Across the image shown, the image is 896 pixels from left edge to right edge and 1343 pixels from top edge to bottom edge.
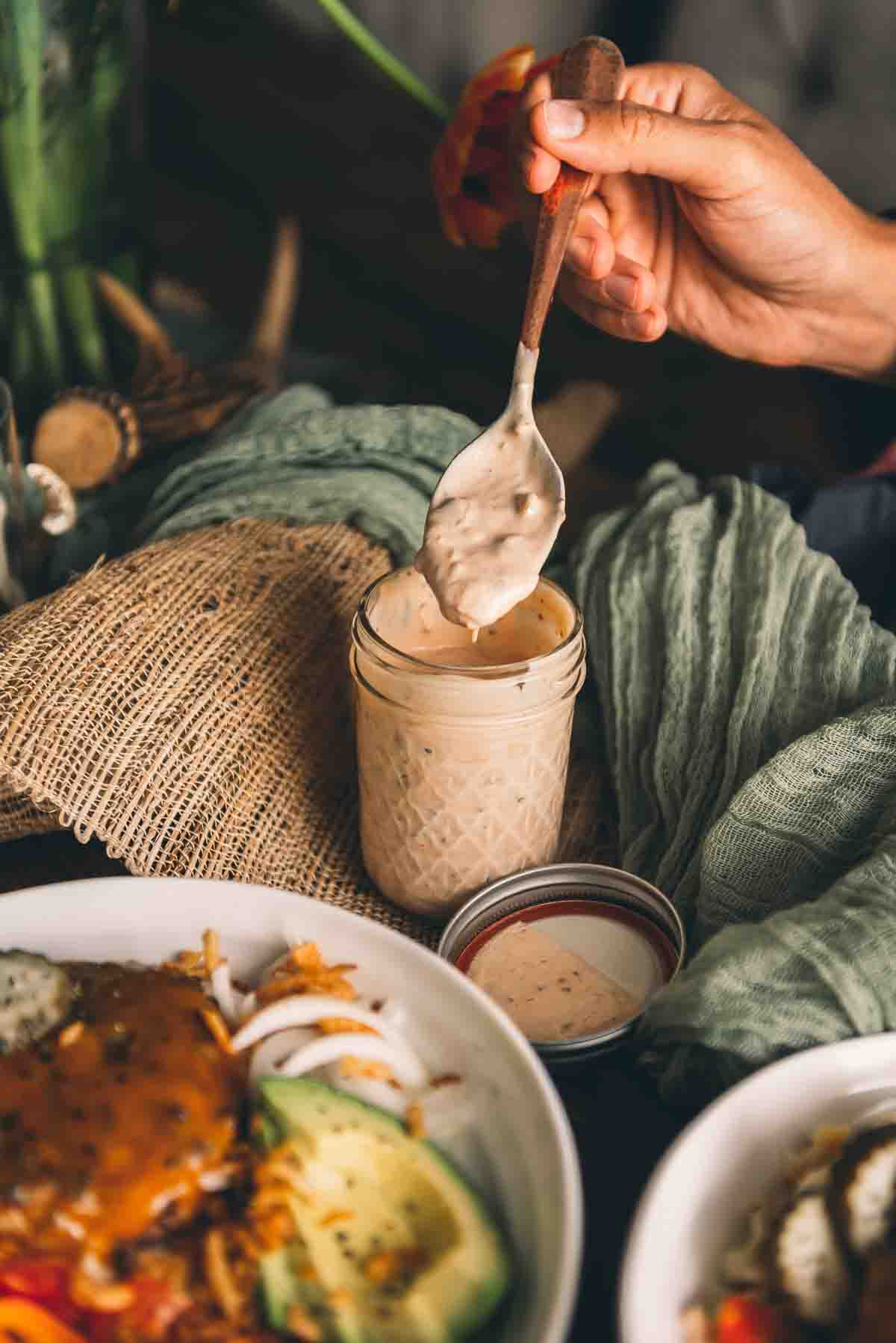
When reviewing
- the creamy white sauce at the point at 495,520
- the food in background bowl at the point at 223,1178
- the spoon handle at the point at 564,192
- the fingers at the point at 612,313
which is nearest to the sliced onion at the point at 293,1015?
the food in background bowl at the point at 223,1178

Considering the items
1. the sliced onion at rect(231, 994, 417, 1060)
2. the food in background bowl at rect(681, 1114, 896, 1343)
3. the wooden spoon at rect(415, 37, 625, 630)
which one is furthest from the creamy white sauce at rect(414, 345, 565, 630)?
the food in background bowl at rect(681, 1114, 896, 1343)

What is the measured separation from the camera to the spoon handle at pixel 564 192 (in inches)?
36.3

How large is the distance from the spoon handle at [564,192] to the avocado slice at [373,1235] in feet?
1.82

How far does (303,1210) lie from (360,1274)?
0.04 m

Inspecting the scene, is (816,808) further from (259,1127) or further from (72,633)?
(72,633)

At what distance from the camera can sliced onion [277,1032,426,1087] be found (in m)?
0.70

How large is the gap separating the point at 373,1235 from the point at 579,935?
348 mm

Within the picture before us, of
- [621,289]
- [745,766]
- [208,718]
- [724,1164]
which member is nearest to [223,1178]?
[724,1164]

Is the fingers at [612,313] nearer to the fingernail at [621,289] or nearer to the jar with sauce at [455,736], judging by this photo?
the fingernail at [621,289]

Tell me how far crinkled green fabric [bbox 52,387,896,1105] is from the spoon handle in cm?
30

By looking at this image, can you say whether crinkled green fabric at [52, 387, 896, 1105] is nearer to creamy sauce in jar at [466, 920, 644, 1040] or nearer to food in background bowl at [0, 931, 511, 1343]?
creamy sauce in jar at [466, 920, 644, 1040]

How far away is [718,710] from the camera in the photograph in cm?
104

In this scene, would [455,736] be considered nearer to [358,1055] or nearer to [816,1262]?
[358,1055]

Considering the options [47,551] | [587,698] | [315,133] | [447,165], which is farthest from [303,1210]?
[315,133]
